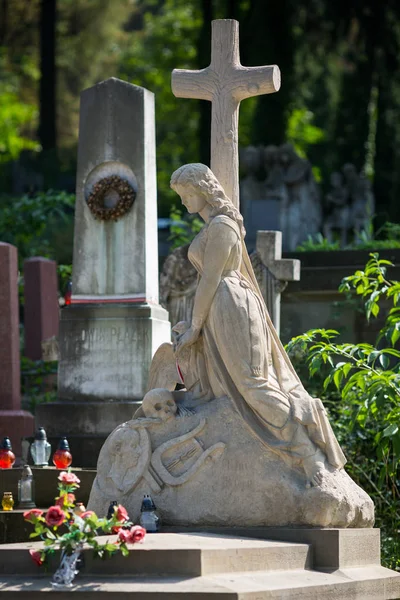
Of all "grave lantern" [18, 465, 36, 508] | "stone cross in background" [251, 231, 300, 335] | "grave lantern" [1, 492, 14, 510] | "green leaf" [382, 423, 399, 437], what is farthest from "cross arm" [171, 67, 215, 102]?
"stone cross in background" [251, 231, 300, 335]

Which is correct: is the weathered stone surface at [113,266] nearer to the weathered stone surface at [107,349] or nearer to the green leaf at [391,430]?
the weathered stone surface at [107,349]

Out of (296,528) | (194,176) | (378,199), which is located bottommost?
(296,528)

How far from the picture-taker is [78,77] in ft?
141

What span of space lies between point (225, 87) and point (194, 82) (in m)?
0.25

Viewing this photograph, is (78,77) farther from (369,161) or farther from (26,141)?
(369,161)

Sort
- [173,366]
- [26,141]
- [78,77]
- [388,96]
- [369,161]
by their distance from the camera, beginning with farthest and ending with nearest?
[26,141] → [78,77] → [369,161] → [388,96] → [173,366]

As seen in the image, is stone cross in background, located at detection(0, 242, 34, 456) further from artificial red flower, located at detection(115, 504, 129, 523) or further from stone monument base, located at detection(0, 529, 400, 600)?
artificial red flower, located at detection(115, 504, 129, 523)

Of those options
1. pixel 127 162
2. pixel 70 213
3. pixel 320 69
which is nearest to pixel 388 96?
pixel 320 69

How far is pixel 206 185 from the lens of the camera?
9.66 meters

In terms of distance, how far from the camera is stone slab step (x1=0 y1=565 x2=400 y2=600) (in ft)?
25.4

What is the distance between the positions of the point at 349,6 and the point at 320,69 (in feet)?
6.34

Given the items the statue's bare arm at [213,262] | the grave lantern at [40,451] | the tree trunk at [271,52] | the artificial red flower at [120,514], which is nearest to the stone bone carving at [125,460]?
the statue's bare arm at [213,262]

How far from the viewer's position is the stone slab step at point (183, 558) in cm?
808

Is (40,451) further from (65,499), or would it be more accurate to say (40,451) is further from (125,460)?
(65,499)
